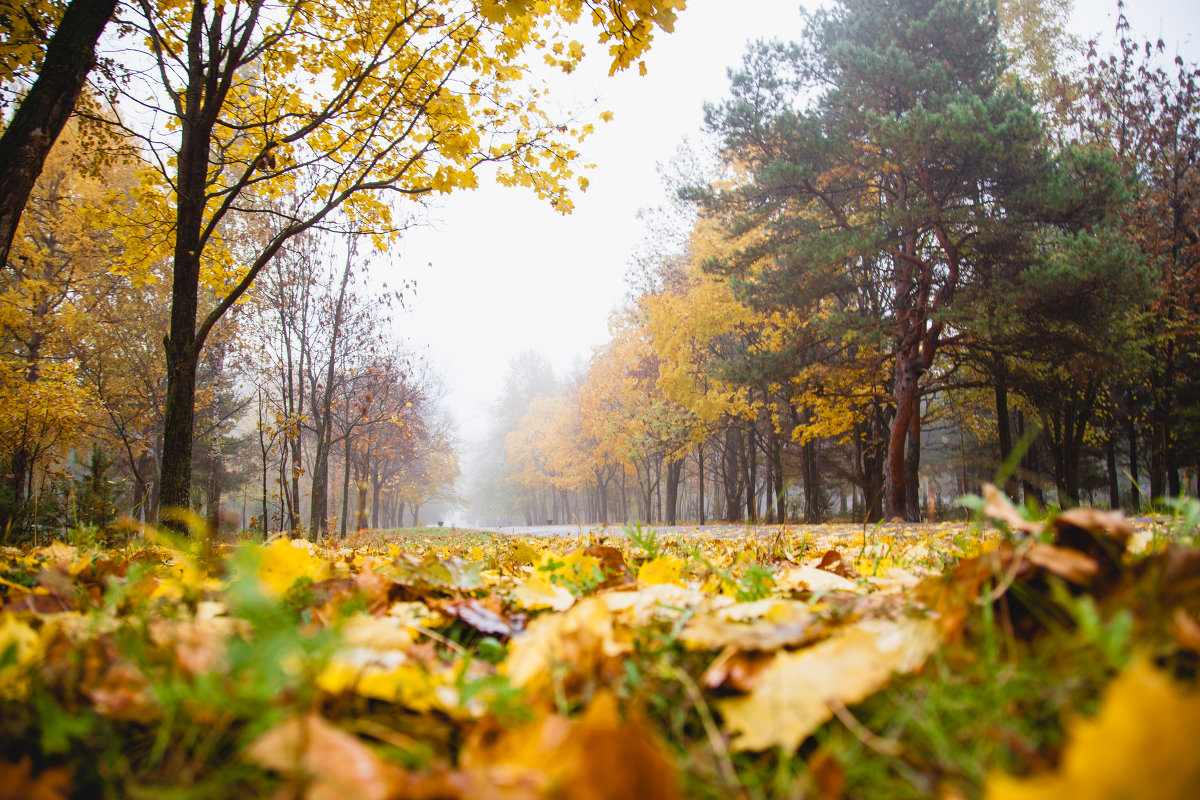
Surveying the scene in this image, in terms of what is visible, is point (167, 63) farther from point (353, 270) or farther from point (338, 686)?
point (353, 270)

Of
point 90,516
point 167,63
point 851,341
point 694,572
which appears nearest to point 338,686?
point 694,572

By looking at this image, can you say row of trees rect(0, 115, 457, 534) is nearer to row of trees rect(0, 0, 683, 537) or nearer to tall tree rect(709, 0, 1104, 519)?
row of trees rect(0, 0, 683, 537)

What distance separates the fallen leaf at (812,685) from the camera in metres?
0.58

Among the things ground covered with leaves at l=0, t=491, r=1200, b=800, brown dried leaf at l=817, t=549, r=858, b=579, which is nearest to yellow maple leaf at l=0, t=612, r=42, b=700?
ground covered with leaves at l=0, t=491, r=1200, b=800

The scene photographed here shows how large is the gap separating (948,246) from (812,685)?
42.4 feet

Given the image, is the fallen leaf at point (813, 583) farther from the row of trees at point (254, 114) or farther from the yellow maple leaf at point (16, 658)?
the row of trees at point (254, 114)

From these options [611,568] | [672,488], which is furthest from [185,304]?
[672,488]

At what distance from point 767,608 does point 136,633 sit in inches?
38.8

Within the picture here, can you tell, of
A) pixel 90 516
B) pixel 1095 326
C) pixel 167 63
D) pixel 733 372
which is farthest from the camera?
pixel 733 372

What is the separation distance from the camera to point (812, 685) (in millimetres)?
625

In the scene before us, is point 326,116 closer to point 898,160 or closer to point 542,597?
point 542,597

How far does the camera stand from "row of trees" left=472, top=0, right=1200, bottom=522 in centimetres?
952

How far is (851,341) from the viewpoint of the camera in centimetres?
1122

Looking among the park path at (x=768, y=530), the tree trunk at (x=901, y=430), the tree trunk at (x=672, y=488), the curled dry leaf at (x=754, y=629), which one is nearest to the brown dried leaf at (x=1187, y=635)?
the curled dry leaf at (x=754, y=629)
